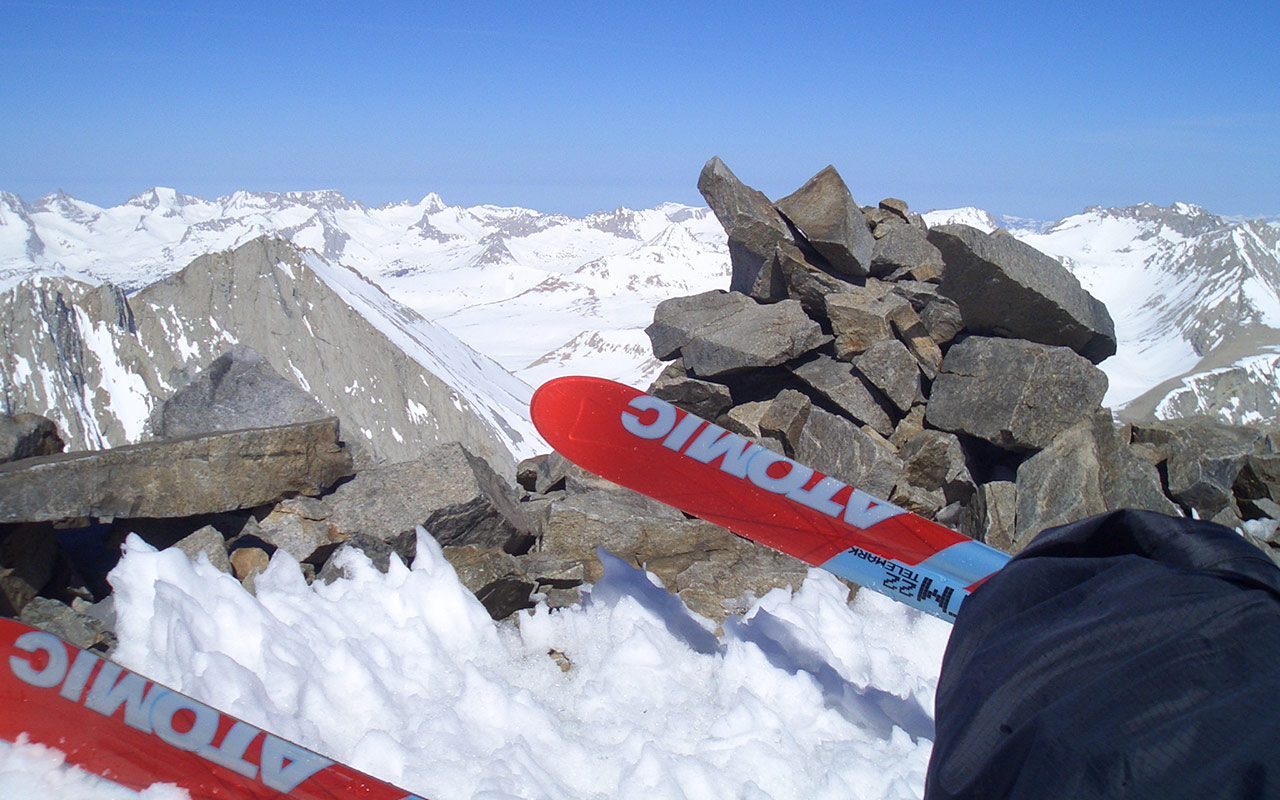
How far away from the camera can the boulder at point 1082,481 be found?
316 inches

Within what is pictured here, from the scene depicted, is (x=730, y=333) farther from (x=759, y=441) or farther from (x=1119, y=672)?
(x=1119, y=672)

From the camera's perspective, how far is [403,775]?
4.34 m

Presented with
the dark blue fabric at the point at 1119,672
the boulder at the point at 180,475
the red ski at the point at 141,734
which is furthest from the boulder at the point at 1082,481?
the boulder at the point at 180,475

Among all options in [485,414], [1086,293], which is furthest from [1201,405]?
[1086,293]

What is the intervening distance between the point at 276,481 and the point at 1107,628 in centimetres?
669

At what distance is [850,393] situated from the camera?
9.14 meters

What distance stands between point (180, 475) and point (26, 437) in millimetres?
1548

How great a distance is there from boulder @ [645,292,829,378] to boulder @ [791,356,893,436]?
0.40 metres

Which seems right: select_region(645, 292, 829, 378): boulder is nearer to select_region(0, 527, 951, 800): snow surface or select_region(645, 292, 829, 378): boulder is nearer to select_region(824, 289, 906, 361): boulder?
select_region(824, 289, 906, 361): boulder

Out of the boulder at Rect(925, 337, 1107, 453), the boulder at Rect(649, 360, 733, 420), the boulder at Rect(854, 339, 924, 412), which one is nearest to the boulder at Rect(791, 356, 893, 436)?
the boulder at Rect(854, 339, 924, 412)

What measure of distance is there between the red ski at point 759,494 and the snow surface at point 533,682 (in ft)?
1.99

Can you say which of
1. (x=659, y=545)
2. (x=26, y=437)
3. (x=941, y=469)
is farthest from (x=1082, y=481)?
(x=26, y=437)

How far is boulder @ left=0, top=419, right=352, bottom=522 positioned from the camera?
566cm

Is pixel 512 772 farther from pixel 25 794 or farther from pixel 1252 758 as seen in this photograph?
pixel 1252 758
